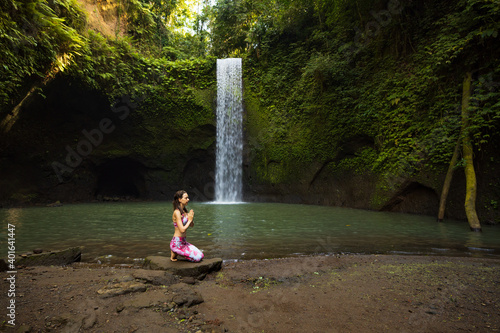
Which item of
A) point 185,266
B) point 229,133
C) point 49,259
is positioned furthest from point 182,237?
point 229,133

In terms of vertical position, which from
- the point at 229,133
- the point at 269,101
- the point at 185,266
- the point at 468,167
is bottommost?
the point at 185,266

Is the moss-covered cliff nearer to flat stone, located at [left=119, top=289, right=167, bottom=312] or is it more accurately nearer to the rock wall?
the rock wall

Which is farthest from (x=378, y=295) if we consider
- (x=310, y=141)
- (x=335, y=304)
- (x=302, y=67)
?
(x=302, y=67)

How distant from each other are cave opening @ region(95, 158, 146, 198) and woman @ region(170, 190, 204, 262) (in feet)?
44.6

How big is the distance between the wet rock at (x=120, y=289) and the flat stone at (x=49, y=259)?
61.4 inches

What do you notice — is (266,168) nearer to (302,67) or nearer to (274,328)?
(302,67)

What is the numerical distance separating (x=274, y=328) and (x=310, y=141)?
441 inches

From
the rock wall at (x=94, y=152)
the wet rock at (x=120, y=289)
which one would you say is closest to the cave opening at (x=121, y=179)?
the rock wall at (x=94, y=152)

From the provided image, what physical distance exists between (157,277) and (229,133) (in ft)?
41.3

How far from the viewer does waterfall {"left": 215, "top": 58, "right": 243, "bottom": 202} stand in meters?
14.8

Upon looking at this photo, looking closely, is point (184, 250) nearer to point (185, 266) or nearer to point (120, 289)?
point (185, 266)

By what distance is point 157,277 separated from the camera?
2859mm

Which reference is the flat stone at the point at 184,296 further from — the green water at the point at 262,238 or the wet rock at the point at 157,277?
the green water at the point at 262,238

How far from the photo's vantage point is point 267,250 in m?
4.38
